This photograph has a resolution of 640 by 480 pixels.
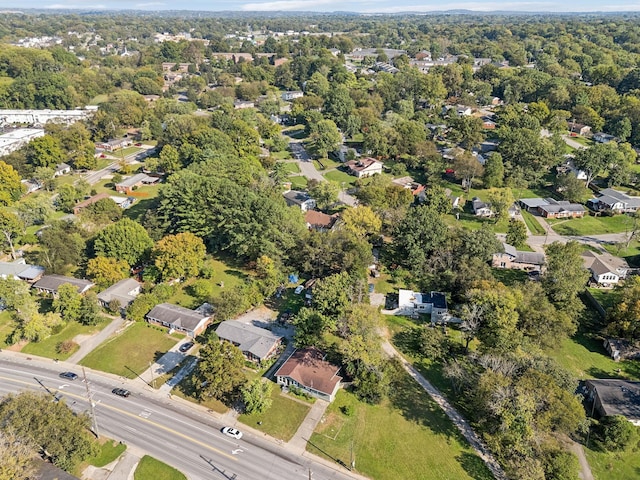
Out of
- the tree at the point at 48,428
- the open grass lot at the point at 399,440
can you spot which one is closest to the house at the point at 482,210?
the open grass lot at the point at 399,440

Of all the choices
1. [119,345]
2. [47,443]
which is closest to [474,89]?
[119,345]

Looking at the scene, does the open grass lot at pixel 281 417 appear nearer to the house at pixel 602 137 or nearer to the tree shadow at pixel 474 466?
the tree shadow at pixel 474 466

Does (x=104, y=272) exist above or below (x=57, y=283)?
above

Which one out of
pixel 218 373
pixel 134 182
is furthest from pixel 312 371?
pixel 134 182

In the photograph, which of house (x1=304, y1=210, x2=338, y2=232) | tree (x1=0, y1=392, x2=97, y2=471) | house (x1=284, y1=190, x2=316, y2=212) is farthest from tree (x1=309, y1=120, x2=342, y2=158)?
tree (x1=0, y1=392, x2=97, y2=471)

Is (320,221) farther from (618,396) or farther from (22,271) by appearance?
(618,396)

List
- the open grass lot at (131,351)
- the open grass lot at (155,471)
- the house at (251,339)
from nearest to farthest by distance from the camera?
the open grass lot at (155,471), the open grass lot at (131,351), the house at (251,339)
